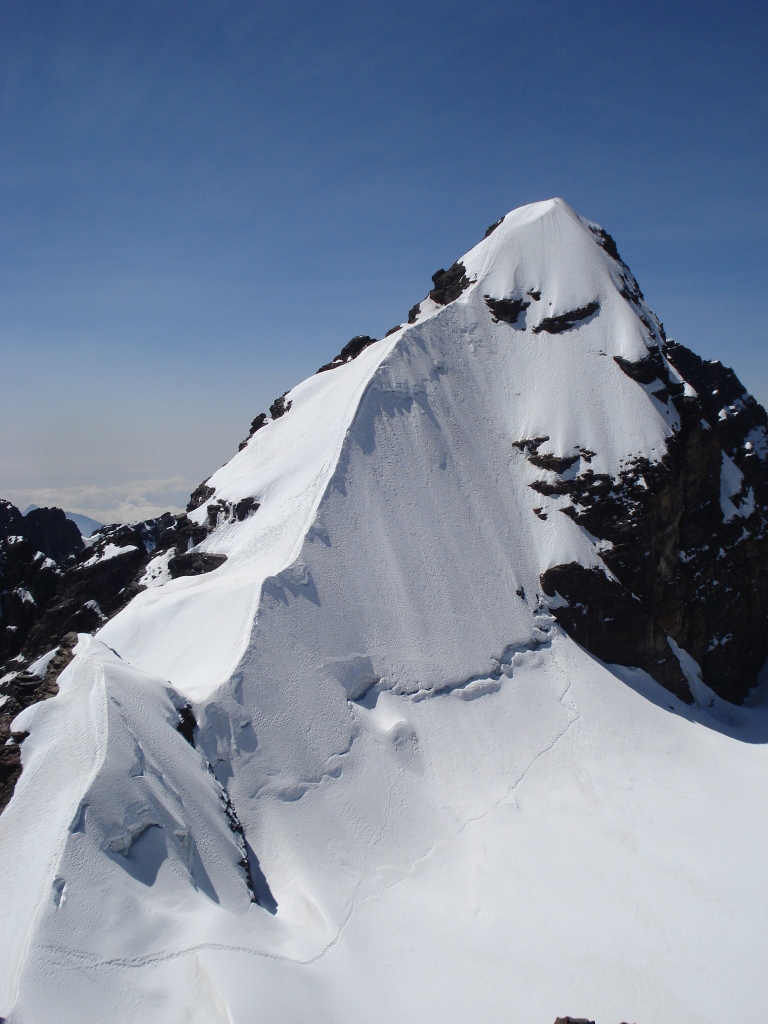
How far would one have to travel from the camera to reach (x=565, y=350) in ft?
144

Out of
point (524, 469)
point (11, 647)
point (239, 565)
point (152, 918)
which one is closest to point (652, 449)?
point (524, 469)

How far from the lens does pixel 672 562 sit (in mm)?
38906

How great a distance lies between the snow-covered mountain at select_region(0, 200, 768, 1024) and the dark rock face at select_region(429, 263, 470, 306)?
29 centimetres

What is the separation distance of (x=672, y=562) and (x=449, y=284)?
26813 millimetres

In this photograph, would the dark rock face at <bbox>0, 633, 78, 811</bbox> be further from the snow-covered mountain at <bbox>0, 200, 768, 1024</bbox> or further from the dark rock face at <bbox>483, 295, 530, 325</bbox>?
the dark rock face at <bbox>483, 295, 530, 325</bbox>

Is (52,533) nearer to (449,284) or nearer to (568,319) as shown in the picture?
(449,284)

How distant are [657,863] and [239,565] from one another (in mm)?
21811

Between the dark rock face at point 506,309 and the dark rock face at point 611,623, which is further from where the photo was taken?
the dark rock face at point 506,309

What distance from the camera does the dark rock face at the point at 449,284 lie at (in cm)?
4897

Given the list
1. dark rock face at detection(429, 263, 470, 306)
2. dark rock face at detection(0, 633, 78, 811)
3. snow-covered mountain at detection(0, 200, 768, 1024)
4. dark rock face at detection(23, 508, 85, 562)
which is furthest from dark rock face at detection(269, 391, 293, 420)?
dark rock face at detection(23, 508, 85, 562)

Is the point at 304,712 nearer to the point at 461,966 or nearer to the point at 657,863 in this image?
the point at 461,966

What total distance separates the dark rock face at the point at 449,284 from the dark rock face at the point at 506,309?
3191 millimetres

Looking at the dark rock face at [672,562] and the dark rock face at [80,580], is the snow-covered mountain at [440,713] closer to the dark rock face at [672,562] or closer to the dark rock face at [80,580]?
the dark rock face at [672,562]

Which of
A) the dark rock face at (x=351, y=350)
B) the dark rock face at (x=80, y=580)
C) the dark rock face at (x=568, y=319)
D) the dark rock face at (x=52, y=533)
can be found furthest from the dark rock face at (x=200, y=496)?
the dark rock face at (x=52, y=533)
